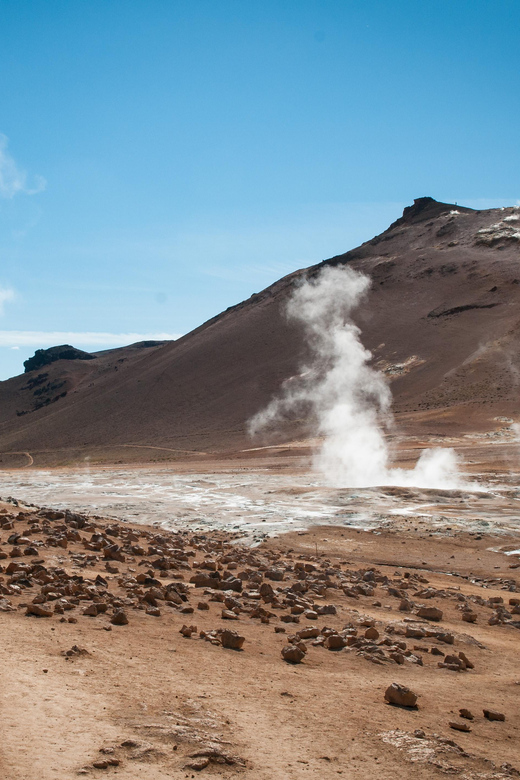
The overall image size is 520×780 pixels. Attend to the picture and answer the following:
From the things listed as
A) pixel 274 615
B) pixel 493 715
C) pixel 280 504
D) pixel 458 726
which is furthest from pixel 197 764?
pixel 280 504

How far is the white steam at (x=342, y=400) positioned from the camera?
3941 cm

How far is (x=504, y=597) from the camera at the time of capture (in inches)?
508

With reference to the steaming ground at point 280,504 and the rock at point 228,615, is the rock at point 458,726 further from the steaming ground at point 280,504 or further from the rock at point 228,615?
the steaming ground at point 280,504

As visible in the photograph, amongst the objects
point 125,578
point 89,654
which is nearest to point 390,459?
point 125,578

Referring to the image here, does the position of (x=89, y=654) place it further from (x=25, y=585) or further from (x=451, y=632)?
(x=451, y=632)

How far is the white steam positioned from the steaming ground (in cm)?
430

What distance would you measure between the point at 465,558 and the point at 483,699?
1143 centimetres

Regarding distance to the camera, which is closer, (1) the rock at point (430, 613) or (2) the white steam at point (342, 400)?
(1) the rock at point (430, 613)

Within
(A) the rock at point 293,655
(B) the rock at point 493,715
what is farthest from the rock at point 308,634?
(B) the rock at point 493,715

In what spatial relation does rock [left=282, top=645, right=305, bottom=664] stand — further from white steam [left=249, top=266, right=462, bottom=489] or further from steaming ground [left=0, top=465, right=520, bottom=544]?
white steam [left=249, top=266, right=462, bottom=489]

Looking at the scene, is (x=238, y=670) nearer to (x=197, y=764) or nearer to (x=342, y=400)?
(x=197, y=764)

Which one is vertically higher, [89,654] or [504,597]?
[89,654]

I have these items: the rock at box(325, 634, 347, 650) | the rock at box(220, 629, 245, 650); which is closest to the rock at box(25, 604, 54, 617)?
the rock at box(220, 629, 245, 650)

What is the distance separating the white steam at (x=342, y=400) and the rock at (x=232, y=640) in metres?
26.8
